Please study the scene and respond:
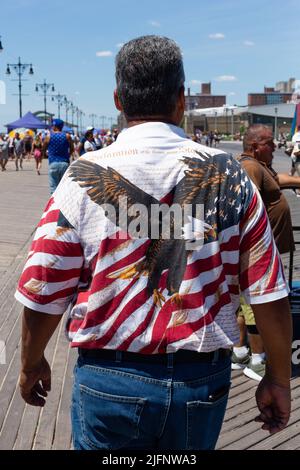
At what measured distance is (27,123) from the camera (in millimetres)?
38688

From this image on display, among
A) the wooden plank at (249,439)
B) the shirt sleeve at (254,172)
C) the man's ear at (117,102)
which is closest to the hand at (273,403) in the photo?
the man's ear at (117,102)

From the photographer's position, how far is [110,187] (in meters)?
1.70

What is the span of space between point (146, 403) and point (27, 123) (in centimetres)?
3870

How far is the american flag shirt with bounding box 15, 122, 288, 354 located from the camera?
169cm

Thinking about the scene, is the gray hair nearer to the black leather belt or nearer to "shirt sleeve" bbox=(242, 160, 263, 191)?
"shirt sleeve" bbox=(242, 160, 263, 191)

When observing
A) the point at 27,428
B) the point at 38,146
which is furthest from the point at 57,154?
the point at 38,146

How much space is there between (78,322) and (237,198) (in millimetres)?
602

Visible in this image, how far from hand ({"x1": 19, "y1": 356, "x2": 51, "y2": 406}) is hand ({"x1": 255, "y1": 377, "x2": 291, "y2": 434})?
712mm

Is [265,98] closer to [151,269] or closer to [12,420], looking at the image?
[12,420]

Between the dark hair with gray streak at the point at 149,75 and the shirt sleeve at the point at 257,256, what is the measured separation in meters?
0.35

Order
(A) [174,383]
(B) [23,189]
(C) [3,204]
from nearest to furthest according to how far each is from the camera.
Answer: (A) [174,383] → (C) [3,204] → (B) [23,189]
